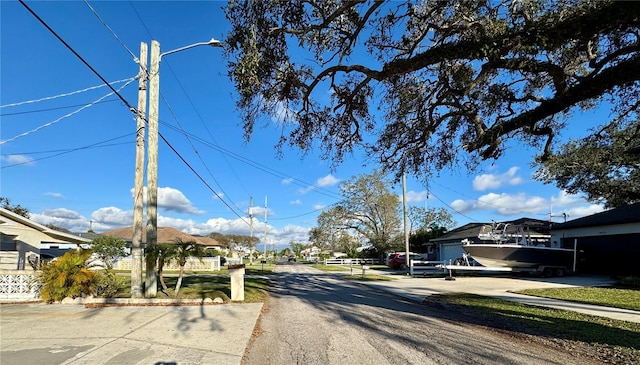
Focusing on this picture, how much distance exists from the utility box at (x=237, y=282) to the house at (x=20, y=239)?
1040cm

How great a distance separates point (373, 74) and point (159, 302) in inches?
348

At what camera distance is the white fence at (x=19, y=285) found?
41.7ft

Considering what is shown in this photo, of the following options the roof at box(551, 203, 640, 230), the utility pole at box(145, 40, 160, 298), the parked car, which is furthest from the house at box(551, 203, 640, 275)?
the utility pole at box(145, 40, 160, 298)

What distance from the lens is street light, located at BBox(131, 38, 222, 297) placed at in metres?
12.6

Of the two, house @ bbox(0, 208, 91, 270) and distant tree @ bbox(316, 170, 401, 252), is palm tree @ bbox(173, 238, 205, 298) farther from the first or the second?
distant tree @ bbox(316, 170, 401, 252)

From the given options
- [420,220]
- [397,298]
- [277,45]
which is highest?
[277,45]

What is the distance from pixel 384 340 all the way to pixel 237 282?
659 centimetres

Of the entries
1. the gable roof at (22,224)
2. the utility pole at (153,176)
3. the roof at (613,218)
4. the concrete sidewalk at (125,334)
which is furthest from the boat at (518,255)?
the gable roof at (22,224)

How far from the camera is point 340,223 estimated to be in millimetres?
53688

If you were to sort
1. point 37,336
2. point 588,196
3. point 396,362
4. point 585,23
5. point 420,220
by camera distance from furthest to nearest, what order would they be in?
point 420,220 < point 588,196 < point 37,336 < point 585,23 < point 396,362

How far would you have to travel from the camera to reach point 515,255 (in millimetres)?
23141

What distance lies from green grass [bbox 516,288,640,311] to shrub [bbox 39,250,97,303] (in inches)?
601

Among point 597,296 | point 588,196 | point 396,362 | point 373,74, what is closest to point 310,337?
point 396,362

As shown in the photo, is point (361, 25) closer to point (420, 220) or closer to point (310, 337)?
point (310, 337)
